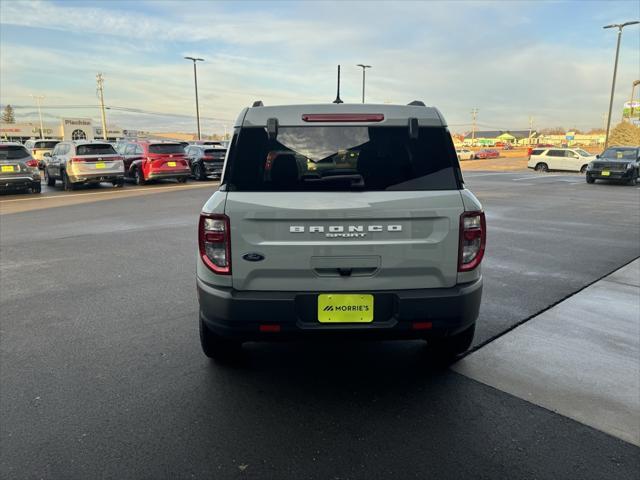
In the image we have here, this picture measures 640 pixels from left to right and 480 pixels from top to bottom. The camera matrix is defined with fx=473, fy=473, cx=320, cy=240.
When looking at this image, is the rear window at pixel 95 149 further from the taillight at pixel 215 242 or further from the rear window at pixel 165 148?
the taillight at pixel 215 242

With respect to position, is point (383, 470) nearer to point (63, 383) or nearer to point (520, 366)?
point (520, 366)

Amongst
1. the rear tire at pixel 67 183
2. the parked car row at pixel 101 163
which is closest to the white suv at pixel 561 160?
the parked car row at pixel 101 163

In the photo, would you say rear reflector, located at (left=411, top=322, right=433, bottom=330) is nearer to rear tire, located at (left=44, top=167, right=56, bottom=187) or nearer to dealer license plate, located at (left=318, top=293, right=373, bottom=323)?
dealer license plate, located at (left=318, top=293, right=373, bottom=323)

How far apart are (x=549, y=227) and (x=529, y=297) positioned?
556 cm

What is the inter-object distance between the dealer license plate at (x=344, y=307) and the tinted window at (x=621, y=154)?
80.5 feet

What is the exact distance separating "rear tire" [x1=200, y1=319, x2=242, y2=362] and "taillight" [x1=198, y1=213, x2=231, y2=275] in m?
0.72

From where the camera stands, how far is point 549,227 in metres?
10.1

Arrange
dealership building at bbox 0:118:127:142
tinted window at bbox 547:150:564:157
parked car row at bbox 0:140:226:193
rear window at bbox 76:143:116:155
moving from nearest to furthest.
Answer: parked car row at bbox 0:140:226:193, rear window at bbox 76:143:116:155, tinted window at bbox 547:150:564:157, dealership building at bbox 0:118:127:142

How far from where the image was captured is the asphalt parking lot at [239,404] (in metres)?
2.54

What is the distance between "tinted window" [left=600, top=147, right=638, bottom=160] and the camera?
22.7 metres

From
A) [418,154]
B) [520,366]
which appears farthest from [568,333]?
[418,154]

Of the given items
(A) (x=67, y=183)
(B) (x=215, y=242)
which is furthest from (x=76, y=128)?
(B) (x=215, y=242)

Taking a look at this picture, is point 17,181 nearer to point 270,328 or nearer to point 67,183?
point 67,183

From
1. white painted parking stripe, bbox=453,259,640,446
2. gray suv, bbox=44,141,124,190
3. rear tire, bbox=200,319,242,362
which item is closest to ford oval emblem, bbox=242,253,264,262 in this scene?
rear tire, bbox=200,319,242,362
